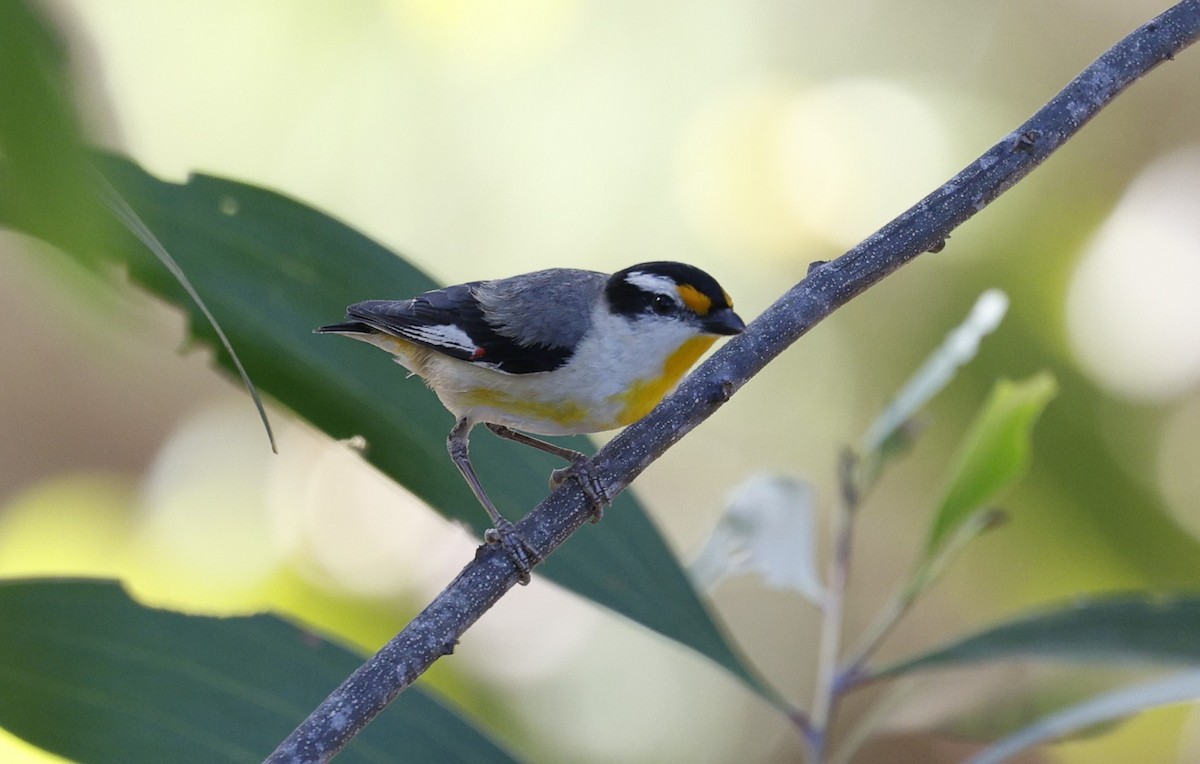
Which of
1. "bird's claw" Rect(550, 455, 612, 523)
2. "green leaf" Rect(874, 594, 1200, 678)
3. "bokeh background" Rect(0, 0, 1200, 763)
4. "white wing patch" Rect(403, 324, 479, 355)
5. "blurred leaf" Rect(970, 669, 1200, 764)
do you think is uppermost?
"bokeh background" Rect(0, 0, 1200, 763)

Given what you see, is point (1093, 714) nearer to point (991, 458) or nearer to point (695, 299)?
point (991, 458)

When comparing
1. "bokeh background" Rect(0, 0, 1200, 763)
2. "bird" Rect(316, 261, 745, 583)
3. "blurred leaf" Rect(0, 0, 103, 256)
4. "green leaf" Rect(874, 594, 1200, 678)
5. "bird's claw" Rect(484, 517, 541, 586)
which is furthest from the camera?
"bokeh background" Rect(0, 0, 1200, 763)

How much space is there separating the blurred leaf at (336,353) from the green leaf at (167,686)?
0.60ft

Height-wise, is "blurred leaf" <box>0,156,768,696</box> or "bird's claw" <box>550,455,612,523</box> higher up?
"blurred leaf" <box>0,156,768,696</box>

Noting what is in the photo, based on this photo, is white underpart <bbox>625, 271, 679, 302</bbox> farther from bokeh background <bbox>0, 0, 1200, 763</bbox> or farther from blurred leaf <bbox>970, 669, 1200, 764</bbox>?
bokeh background <bbox>0, 0, 1200, 763</bbox>

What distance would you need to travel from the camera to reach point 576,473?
A: 962 mm

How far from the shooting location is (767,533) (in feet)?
4.09

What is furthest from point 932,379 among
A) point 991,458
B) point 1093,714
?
point 1093,714

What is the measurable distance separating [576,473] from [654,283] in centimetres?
37

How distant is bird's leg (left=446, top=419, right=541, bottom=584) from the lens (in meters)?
0.84

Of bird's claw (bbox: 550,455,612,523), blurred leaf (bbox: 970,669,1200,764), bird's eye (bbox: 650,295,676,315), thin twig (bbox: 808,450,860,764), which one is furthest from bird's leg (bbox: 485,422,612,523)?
blurred leaf (bbox: 970,669,1200,764)

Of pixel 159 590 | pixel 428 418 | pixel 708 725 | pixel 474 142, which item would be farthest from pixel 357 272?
pixel 474 142

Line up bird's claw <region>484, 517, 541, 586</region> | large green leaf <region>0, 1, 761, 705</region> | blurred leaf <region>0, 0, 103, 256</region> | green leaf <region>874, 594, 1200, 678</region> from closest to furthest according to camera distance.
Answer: blurred leaf <region>0, 0, 103, 256</region> → bird's claw <region>484, 517, 541, 586</region> → large green leaf <region>0, 1, 761, 705</region> → green leaf <region>874, 594, 1200, 678</region>

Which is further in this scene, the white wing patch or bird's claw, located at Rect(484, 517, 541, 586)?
the white wing patch
